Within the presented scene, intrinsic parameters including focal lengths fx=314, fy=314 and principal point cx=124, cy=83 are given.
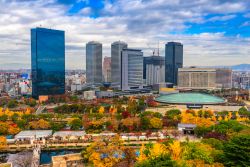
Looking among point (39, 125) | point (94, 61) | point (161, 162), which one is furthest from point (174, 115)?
point (94, 61)

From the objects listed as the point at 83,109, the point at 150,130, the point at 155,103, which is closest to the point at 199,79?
the point at 155,103

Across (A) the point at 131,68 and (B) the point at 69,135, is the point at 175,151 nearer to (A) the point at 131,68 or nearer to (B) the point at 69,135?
(B) the point at 69,135

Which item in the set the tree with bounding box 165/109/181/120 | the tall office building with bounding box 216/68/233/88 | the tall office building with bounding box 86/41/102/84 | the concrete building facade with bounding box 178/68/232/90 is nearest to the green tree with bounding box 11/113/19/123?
the tree with bounding box 165/109/181/120

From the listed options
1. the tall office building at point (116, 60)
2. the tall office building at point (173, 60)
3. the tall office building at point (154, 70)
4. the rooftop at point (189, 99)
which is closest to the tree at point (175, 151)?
the rooftop at point (189, 99)

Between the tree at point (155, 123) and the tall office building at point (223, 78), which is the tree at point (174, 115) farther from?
the tall office building at point (223, 78)

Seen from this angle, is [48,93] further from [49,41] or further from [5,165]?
[5,165]

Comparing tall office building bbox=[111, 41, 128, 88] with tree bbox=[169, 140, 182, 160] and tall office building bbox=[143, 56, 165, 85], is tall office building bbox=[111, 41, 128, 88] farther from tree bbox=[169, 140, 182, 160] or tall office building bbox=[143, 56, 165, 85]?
tree bbox=[169, 140, 182, 160]

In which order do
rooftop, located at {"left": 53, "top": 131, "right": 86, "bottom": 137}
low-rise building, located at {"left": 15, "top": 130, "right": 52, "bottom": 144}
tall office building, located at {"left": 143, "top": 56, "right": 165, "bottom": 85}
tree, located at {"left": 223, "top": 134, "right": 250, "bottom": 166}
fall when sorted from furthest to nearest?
tall office building, located at {"left": 143, "top": 56, "right": 165, "bottom": 85}, rooftop, located at {"left": 53, "top": 131, "right": 86, "bottom": 137}, low-rise building, located at {"left": 15, "top": 130, "right": 52, "bottom": 144}, tree, located at {"left": 223, "top": 134, "right": 250, "bottom": 166}
